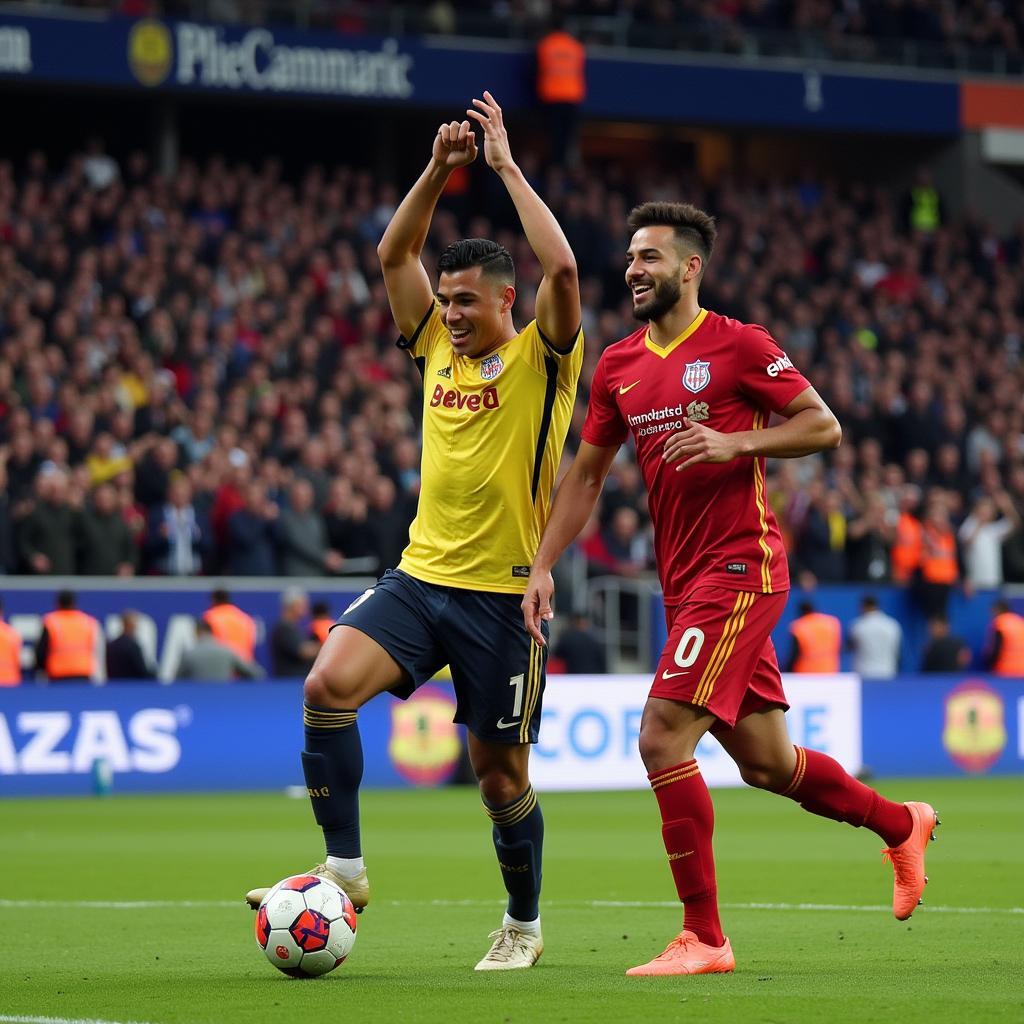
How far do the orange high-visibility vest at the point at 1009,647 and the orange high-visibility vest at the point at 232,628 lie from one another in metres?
8.21

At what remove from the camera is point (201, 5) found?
98.3 ft

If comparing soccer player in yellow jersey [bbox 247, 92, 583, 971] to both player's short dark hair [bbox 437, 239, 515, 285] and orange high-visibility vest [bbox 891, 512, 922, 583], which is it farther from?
orange high-visibility vest [bbox 891, 512, 922, 583]

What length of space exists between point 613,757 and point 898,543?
618cm

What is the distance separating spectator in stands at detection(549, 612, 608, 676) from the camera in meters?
21.0

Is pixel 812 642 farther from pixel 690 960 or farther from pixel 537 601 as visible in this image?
pixel 690 960

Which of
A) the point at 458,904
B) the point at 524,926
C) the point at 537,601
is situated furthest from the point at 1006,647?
the point at 537,601

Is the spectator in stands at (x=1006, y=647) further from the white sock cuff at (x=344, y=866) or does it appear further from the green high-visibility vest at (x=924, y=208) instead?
the white sock cuff at (x=344, y=866)

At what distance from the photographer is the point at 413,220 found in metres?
7.47


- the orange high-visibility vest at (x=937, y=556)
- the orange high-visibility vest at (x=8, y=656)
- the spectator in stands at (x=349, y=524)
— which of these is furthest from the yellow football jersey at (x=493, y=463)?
the orange high-visibility vest at (x=937, y=556)

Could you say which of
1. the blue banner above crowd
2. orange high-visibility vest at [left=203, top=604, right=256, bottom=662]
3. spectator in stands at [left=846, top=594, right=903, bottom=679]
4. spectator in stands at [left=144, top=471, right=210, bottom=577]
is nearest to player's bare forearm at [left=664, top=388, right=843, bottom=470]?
orange high-visibility vest at [left=203, top=604, right=256, bottom=662]

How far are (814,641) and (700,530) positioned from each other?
14.5 meters

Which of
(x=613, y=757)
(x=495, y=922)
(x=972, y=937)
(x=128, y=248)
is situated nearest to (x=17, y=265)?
(x=128, y=248)

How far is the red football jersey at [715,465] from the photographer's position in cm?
700

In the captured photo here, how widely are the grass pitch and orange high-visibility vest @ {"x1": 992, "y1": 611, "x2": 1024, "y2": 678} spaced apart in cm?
509
